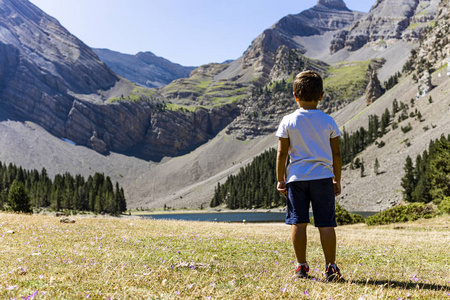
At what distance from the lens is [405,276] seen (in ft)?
26.7

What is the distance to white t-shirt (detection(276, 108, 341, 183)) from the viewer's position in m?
7.63

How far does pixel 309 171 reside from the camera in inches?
299

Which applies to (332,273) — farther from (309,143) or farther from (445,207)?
(445,207)

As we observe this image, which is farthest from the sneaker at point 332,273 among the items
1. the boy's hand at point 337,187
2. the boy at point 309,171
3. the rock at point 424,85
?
the rock at point 424,85

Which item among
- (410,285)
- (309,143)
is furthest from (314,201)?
(410,285)

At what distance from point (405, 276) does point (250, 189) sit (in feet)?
611

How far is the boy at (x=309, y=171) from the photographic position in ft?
24.7

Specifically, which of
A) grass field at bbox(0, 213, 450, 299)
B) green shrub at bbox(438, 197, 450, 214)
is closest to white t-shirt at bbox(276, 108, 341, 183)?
grass field at bbox(0, 213, 450, 299)

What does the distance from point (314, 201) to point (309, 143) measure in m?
1.36

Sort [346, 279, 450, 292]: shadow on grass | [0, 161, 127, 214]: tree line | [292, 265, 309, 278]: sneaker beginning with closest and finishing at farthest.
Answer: [346, 279, 450, 292]: shadow on grass
[292, 265, 309, 278]: sneaker
[0, 161, 127, 214]: tree line

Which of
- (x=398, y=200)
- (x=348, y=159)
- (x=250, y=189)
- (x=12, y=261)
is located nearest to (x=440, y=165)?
(x=398, y=200)

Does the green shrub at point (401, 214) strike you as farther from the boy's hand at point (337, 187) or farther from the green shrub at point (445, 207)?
the boy's hand at point (337, 187)

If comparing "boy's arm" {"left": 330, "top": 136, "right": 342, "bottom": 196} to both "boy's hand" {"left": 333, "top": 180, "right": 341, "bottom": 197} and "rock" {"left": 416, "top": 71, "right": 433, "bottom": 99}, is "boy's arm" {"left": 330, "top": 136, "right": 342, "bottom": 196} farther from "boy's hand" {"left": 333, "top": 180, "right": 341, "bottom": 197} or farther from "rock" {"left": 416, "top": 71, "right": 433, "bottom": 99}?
"rock" {"left": 416, "top": 71, "right": 433, "bottom": 99}

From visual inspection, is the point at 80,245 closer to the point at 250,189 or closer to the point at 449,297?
the point at 449,297
